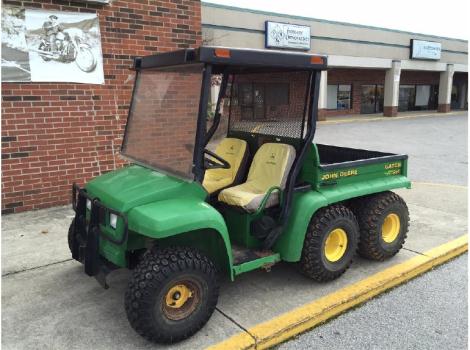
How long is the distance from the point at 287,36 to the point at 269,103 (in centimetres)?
1632

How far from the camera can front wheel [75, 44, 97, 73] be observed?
586cm

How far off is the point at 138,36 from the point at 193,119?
378cm

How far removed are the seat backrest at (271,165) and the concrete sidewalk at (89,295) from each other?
2.84 feet

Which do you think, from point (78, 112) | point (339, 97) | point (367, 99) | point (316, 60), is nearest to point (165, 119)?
point (316, 60)

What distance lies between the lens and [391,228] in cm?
430

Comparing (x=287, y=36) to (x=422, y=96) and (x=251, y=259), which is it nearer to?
(x=422, y=96)

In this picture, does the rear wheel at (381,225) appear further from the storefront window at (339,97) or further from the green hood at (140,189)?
the storefront window at (339,97)

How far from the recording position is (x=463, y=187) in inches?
285

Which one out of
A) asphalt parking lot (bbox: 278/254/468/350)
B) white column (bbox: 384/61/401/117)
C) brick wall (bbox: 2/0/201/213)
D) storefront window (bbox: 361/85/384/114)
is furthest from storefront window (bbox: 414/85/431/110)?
asphalt parking lot (bbox: 278/254/468/350)

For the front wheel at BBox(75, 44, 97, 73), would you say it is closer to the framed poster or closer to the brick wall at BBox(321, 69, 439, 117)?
the framed poster

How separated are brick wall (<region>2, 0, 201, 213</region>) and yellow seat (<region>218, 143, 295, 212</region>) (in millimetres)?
3227

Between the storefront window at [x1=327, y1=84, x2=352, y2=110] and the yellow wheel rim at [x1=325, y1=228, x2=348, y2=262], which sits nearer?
the yellow wheel rim at [x1=325, y1=228, x2=348, y2=262]

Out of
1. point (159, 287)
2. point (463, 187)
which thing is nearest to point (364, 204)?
point (159, 287)

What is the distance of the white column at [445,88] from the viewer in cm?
2761
